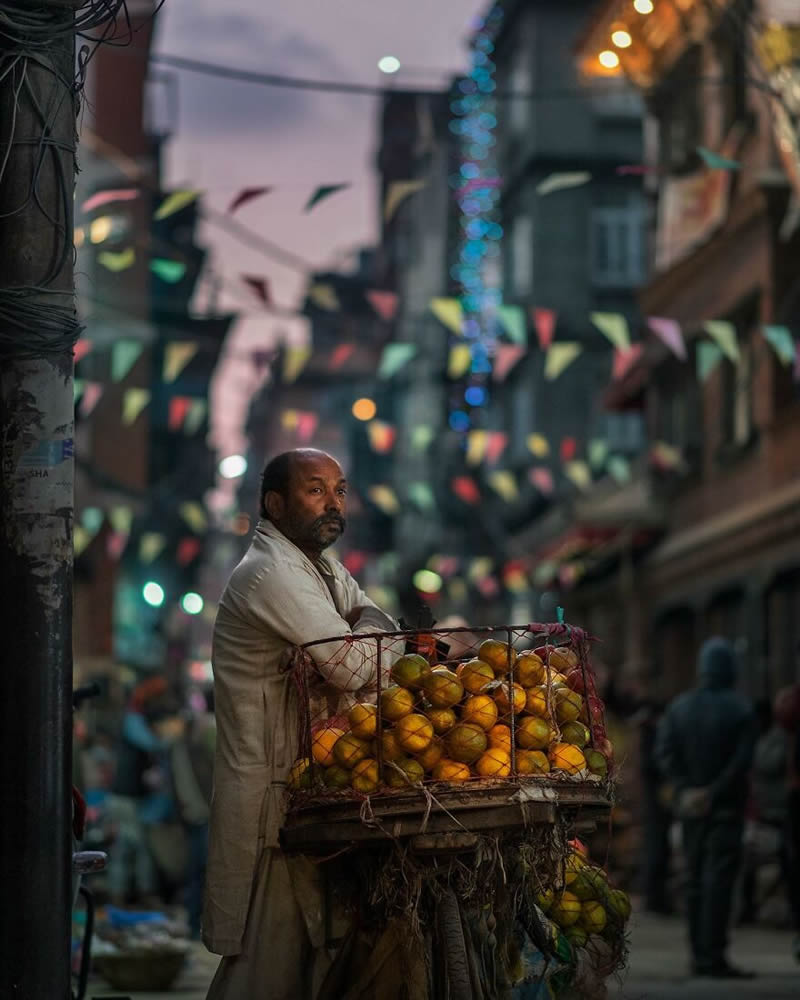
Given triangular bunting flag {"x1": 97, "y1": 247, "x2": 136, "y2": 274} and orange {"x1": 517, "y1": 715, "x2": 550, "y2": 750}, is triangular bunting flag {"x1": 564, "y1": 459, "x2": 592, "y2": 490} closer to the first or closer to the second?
triangular bunting flag {"x1": 97, "y1": 247, "x2": 136, "y2": 274}

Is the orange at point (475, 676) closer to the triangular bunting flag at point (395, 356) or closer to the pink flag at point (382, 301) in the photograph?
the pink flag at point (382, 301)

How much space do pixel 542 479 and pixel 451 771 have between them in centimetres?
3669

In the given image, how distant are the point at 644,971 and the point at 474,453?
2278 cm

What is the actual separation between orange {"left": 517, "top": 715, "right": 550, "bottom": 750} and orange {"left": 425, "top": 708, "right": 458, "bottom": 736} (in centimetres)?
20

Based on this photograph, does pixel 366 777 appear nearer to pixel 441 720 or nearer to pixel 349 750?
pixel 349 750

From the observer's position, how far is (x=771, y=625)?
24.2 meters

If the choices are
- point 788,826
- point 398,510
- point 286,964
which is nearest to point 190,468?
point 398,510

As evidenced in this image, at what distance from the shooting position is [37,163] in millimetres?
5902

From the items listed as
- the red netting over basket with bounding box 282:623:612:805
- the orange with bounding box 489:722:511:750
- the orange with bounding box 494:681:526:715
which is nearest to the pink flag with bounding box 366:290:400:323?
the red netting over basket with bounding box 282:623:612:805

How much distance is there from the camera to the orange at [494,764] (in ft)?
19.1

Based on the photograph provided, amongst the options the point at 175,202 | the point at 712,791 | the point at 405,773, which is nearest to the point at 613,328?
the point at 175,202

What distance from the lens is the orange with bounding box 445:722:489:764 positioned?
5844mm

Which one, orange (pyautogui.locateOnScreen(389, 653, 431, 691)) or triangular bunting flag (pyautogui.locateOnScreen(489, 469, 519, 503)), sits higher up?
triangular bunting flag (pyautogui.locateOnScreen(489, 469, 519, 503))

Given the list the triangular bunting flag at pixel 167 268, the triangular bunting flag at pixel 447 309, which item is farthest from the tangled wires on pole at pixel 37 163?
the triangular bunting flag at pixel 447 309
